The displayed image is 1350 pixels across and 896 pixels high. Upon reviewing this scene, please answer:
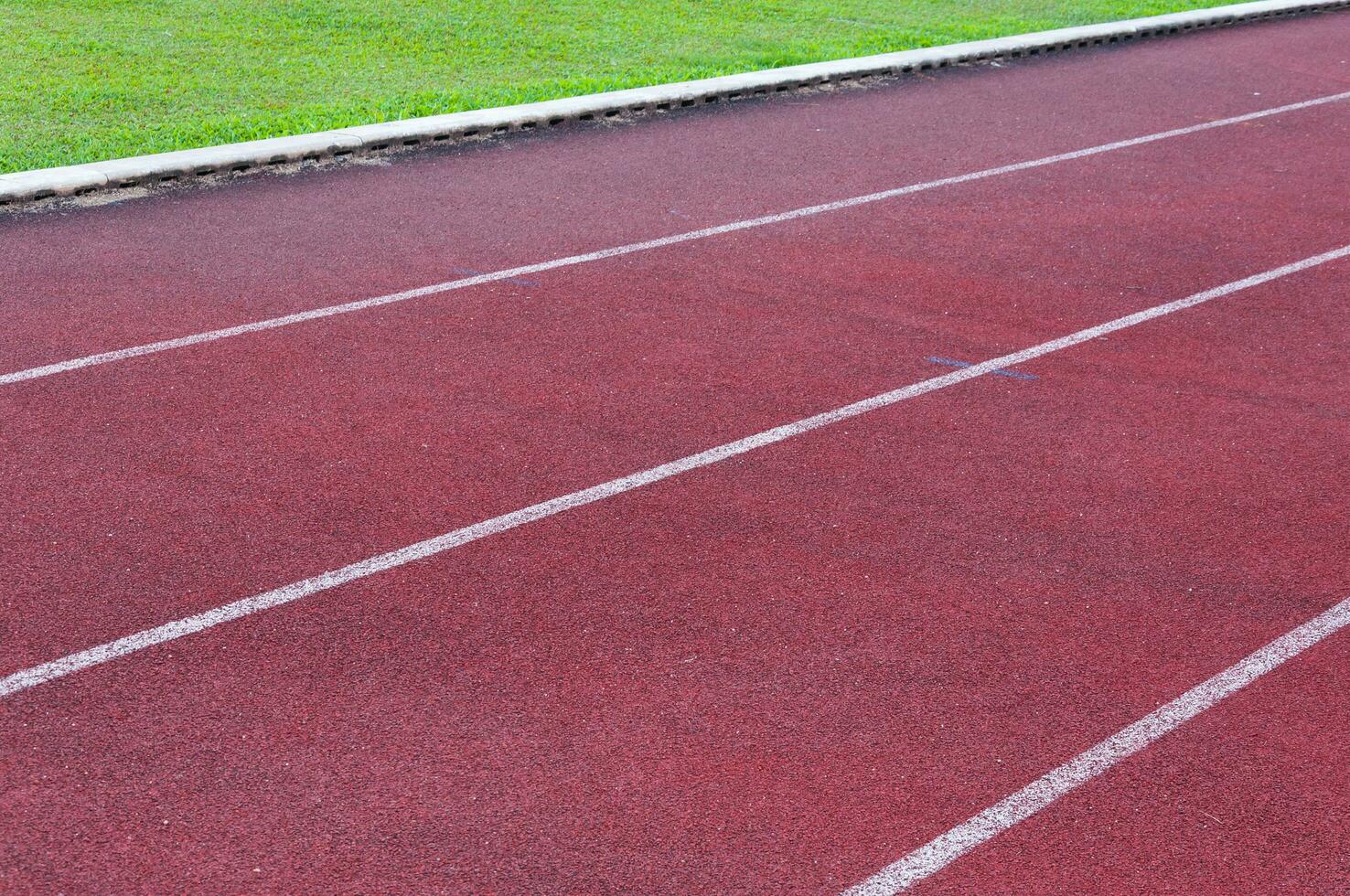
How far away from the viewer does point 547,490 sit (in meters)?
6.65

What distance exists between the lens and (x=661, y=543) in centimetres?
628

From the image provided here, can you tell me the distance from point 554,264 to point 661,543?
11.9 feet

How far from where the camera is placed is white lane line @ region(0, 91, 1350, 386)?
7.77 m

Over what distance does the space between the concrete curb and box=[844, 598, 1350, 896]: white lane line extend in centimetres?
795

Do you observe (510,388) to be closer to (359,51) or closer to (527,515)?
(527,515)

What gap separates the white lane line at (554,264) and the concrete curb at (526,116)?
281cm

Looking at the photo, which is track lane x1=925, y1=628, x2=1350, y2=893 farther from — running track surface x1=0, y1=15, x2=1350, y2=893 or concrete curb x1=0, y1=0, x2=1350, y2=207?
concrete curb x1=0, y1=0, x2=1350, y2=207

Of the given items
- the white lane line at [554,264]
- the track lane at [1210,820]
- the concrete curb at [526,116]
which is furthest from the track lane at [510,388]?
the concrete curb at [526,116]

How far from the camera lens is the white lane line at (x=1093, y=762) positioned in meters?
4.49

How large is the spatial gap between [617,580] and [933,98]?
9.75 meters

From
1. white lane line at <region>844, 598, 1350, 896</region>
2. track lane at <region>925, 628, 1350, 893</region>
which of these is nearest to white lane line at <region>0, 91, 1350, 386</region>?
white lane line at <region>844, 598, 1350, 896</region>

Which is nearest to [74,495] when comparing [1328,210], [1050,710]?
[1050,710]

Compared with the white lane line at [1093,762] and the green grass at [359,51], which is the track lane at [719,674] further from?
the green grass at [359,51]

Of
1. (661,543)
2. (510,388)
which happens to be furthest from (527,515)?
(510,388)
